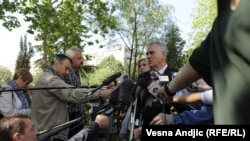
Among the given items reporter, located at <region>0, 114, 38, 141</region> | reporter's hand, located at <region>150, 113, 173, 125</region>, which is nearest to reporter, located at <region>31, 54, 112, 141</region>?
reporter, located at <region>0, 114, 38, 141</region>

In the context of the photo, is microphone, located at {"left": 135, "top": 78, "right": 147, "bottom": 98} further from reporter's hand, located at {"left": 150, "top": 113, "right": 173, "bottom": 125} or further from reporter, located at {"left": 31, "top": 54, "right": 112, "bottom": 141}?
reporter, located at {"left": 31, "top": 54, "right": 112, "bottom": 141}

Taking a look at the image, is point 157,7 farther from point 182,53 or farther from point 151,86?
point 151,86

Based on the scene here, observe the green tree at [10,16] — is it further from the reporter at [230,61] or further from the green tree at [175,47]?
the green tree at [175,47]

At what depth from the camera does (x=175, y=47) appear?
47.7 metres

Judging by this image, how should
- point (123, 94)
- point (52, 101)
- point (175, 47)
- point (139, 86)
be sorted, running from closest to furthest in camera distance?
point (139, 86), point (123, 94), point (52, 101), point (175, 47)

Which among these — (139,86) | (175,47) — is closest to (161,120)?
(139,86)

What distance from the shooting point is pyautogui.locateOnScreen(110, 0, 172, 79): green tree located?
41.5 m

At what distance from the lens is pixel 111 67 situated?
69.1m

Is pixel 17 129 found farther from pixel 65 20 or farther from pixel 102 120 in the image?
pixel 65 20

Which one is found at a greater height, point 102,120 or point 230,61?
point 230,61

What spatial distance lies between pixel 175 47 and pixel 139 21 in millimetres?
7168

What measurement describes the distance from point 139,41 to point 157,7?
4.00 metres

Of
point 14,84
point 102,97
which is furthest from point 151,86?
point 14,84

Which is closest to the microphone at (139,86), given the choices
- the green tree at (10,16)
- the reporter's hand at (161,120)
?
the reporter's hand at (161,120)
